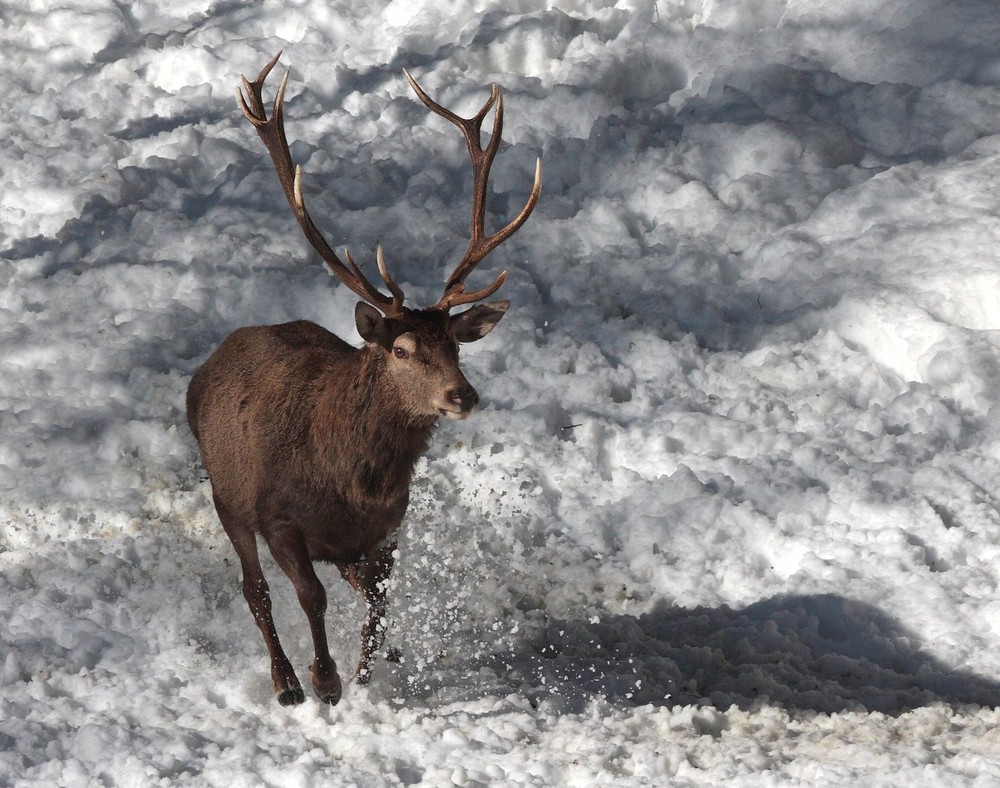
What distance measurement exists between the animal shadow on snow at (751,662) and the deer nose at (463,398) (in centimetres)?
115

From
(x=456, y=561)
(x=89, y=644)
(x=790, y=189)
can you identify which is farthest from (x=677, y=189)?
(x=89, y=644)

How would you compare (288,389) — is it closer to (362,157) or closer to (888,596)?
(888,596)

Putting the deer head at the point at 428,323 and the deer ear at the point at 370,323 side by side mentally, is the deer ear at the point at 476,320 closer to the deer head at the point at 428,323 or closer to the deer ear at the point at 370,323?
the deer head at the point at 428,323

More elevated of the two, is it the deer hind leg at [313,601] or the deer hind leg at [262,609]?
the deer hind leg at [313,601]

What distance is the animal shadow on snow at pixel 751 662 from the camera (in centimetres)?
488

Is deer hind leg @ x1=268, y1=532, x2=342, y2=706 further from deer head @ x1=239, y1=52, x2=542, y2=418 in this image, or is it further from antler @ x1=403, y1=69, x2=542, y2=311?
antler @ x1=403, y1=69, x2=542, y2=311

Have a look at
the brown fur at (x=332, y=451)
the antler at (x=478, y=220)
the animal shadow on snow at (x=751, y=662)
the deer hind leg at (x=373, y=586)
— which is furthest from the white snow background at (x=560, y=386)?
Answer: the antler at (x=478, y=220)

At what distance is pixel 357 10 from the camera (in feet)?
33.9

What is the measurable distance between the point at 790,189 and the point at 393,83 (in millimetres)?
3159

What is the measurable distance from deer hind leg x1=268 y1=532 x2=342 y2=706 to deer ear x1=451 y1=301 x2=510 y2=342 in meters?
1.03

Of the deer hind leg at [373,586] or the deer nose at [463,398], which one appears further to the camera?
the deer hind leg at [373,586]

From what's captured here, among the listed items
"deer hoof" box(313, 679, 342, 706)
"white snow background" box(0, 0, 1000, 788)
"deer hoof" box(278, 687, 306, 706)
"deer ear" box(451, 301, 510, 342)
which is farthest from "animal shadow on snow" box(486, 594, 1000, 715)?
"deer ear" box(451, 301, 510, 342)

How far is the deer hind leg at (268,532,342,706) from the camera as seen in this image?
186 inches

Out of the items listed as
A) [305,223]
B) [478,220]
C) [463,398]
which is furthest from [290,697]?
[478,220]
